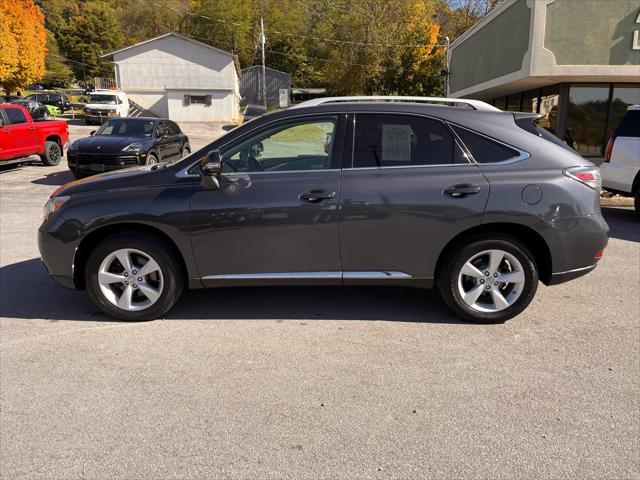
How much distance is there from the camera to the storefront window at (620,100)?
52.5 feet

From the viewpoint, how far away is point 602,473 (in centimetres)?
261

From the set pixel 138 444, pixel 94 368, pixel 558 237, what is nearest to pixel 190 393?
pixel 138 444

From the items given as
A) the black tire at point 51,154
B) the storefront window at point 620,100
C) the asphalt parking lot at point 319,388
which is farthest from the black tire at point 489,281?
the black tire at point 51,154

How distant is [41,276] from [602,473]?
18.2ft

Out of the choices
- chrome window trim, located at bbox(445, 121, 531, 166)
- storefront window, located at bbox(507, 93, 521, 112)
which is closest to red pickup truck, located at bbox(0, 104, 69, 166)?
chrome window trim, located at bbox(445, 121, 531, 166)

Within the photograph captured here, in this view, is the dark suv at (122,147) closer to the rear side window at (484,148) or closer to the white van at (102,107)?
the rear side window at (484,148)

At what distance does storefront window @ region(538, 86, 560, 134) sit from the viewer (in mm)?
16750

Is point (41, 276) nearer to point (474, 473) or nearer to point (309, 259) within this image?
point (309, 259)

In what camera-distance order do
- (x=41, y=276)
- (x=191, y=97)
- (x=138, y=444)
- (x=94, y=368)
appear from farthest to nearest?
(x=191, y=97)
(x=41, y=276)
(x=94, y=368)
(x=138, y=444)

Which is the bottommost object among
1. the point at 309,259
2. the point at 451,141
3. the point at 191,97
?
the point at 309,259

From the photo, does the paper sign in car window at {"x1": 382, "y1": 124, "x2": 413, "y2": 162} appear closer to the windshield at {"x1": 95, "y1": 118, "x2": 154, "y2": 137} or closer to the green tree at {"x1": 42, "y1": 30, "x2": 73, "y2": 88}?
the windshield at {"x1": 95, "y1": 118, "x2": 154, "y2": 137}

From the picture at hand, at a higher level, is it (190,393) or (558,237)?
(558,237)

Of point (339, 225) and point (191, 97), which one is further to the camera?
point (191, 97)

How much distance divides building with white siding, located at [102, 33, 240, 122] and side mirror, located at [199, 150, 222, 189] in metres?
37.5
